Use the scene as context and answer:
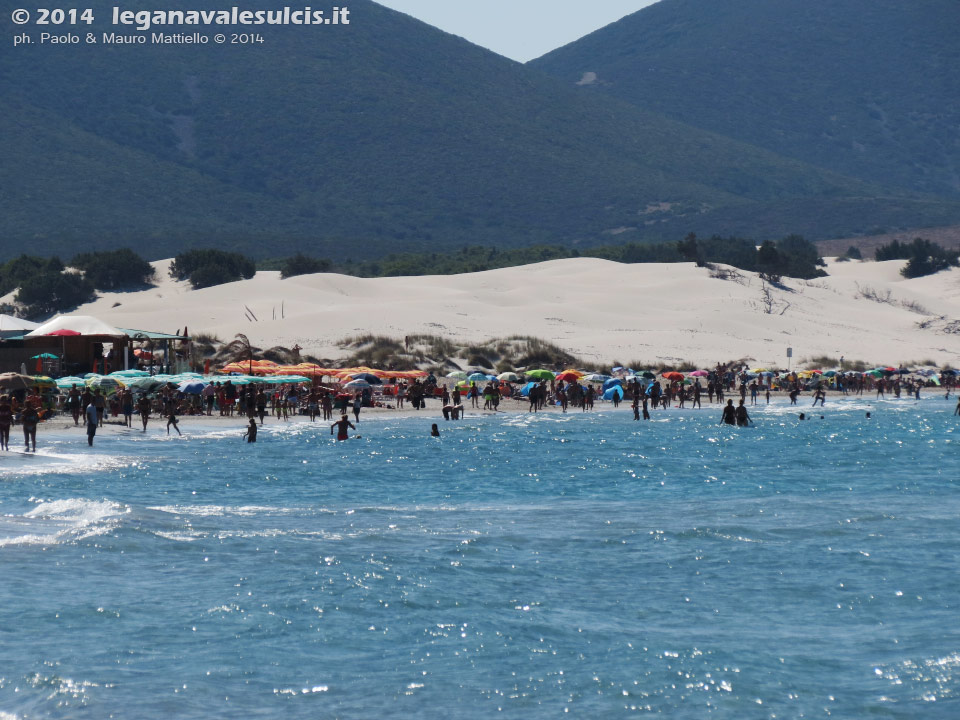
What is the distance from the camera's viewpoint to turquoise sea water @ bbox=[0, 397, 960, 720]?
10.0 m

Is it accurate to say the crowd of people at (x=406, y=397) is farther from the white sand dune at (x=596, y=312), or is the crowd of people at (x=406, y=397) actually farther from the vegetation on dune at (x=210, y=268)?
the vegetation on dune at (x=210, y=268)

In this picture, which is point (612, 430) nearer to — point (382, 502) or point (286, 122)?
point (382, 502)

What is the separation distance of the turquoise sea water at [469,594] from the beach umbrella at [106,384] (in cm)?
1506

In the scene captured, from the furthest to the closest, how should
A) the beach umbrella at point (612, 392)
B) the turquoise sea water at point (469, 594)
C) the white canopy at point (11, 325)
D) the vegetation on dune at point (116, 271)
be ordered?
the vegetation on dune at point (116, 271) < the beach umbrella at point (612, 392) < the white canopy at point (11, 325) < the turquoise sea water at point (469, 594)

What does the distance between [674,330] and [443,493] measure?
5676cm

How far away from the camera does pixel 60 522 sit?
57.7 feet

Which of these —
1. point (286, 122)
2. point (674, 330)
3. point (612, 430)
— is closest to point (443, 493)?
point (612, 430)

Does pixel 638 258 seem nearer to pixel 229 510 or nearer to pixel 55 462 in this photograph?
pixel 55 462

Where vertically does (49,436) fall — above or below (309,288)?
below

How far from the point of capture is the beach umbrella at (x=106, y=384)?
135ft

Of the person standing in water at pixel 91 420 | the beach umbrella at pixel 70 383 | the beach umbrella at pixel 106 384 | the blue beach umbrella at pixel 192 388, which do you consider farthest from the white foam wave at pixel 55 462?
the blue beach umbrella at pixel 192 388

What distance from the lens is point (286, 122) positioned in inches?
7589

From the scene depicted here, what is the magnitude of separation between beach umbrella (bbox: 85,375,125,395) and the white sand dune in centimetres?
2312

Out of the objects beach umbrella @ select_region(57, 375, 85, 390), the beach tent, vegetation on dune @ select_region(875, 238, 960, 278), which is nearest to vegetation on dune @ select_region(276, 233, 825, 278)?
vegetation on dune @ select_region(875, 238, 960, 278)
